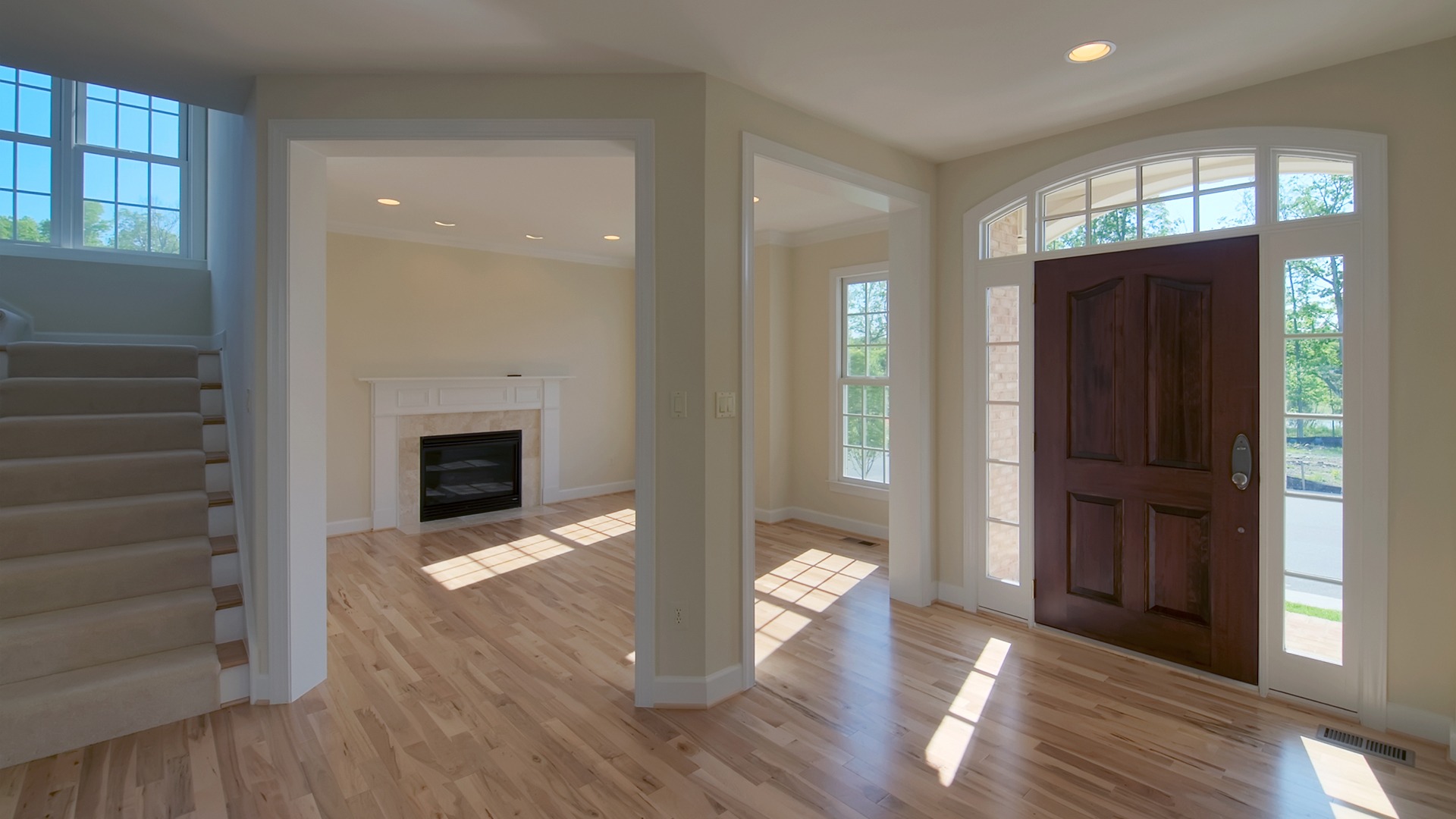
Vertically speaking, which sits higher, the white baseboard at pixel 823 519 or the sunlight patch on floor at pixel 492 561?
the white baseboard at pixel 823 519

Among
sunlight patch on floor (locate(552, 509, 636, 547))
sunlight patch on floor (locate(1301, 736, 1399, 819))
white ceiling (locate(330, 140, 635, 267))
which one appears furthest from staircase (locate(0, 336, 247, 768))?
sunlight patch on floor (locate(1301, 736, 1399, 819))

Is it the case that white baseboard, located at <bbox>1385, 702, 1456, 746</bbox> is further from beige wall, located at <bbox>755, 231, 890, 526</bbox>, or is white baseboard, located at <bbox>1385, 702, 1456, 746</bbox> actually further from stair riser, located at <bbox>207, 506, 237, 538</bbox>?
stair riser, located at <bbox>207, 506, 237, 538</bbox>

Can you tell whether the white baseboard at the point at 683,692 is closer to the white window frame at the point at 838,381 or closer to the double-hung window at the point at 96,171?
the white window frame at the point at 838,381

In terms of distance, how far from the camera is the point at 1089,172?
3344mm

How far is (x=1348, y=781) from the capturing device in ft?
7.41

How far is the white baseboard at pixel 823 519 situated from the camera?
561cm

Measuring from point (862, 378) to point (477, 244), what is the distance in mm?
3847

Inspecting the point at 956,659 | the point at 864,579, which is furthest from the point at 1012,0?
the point at 864,579

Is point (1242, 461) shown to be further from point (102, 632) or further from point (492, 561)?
point (102, 632)

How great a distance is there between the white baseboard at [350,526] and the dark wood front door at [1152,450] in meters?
5.33

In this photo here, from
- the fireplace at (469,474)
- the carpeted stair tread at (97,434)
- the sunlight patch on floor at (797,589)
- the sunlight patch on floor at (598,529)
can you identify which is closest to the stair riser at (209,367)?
the carpeted stair tread at (97,434)

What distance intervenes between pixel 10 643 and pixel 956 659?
13.0ft

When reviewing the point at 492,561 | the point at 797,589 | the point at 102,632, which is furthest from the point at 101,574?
the point at 797,589

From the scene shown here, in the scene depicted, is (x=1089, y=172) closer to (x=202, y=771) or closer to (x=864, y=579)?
(x=864, y=579)
